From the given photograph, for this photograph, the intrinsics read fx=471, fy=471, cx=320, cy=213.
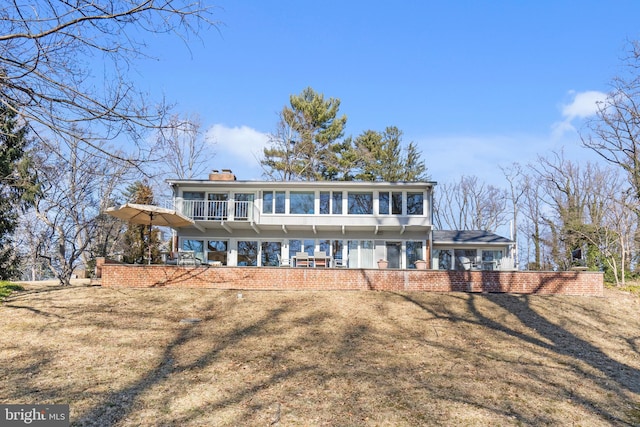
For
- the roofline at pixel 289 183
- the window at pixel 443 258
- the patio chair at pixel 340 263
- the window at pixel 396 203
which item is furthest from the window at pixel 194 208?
the window at pixel 443 258

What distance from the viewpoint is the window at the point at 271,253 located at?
810 inches

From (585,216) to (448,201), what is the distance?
1346 centimetres

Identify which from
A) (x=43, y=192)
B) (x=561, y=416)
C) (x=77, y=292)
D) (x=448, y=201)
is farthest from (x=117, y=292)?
(x=448, y=201)

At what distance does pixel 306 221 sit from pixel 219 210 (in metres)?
3.74

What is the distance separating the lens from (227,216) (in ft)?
65.5

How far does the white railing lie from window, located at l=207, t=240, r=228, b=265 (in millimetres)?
1312

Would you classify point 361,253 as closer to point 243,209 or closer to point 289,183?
point 289,183

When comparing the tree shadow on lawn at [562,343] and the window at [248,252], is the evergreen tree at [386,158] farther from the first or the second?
the tree shadow on lawn at [562,343]

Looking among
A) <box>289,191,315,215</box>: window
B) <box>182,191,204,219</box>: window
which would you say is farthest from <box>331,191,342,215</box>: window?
<box>182,191,204,219</box>: window

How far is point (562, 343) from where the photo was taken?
10.2 metres

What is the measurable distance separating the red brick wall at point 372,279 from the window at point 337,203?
5.95 m

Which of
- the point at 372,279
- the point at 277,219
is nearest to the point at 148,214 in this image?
the point at 277,219

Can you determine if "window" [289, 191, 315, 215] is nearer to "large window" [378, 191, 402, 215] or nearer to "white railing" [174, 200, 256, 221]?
"white railing" [174, 200, 256, 221]

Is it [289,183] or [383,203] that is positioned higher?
[289,183]
